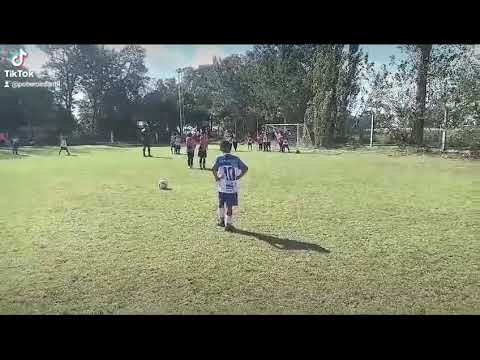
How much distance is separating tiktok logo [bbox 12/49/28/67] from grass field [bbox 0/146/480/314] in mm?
1206

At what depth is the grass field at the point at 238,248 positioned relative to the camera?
9.41 ft

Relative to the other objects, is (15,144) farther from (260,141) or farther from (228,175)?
(260,141)

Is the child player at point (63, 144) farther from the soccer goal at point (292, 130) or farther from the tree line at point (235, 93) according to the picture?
the soccer goal at point (292, 130)

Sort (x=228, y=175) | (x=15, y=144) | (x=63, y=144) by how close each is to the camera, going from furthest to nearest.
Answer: (x=63, y=144) < (x=228, y=175) < (x=15, y=144)

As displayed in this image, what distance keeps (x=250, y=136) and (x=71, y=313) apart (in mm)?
4037

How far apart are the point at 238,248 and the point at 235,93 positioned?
7.64 feet

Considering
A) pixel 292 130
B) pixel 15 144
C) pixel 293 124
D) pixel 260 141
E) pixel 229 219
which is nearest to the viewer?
pixel 15 144

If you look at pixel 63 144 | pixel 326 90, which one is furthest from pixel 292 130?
pixel 63 144

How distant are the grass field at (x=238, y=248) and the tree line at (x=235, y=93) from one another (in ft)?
2.31

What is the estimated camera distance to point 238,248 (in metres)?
3.99

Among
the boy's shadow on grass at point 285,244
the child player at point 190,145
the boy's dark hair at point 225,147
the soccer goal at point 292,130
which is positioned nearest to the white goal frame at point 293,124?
the soccer goal at point 292,130

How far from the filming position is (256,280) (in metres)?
3.18
